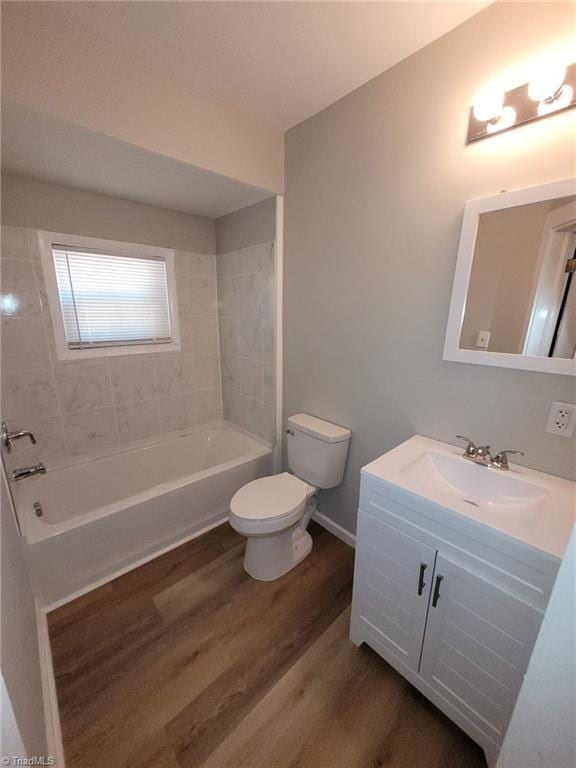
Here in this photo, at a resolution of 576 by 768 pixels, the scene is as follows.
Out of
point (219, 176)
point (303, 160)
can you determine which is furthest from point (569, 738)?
point (303, 160)

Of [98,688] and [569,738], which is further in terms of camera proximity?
[98,688]

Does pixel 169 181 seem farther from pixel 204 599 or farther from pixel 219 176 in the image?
pixel 204 599

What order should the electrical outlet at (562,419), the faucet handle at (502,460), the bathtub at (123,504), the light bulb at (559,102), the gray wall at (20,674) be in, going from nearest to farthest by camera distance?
the gray wall at (20,674) < the light bulb at (559,102) < the electrical outlet at (562,419) < the faucet handle at (502,460) < the bathtub at (123,504)

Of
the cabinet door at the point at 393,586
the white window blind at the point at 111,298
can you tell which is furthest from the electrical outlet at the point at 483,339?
the white window blind at the point at 111,298

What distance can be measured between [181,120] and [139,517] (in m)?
2.03

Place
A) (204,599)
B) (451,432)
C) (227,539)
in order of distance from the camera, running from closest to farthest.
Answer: (451,432) → (204,599) → (227,539)

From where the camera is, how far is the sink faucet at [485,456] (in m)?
1.15

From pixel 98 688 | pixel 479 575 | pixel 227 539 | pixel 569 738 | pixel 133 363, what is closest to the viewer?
pixel 569 738

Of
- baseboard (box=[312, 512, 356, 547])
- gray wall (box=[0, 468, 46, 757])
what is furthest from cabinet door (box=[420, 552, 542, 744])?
gray wall (box=[0, 468, 46, 757])

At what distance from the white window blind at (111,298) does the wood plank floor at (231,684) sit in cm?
156

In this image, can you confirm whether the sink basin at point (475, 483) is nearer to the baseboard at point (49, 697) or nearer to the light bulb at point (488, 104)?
the light bulb at point (488, 104)

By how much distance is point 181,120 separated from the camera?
1380mm

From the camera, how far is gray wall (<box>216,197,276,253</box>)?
6.48 feet

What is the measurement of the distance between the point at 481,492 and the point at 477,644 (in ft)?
1.61
